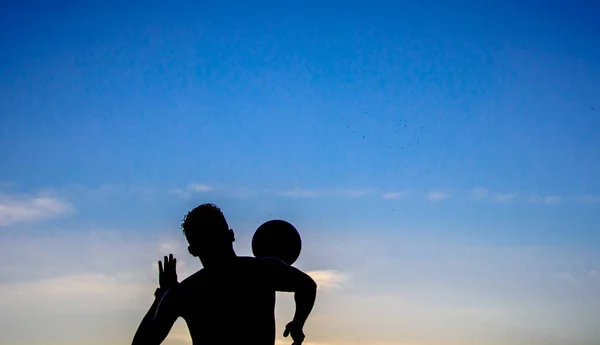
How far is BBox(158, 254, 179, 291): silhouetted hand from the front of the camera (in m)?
6.79

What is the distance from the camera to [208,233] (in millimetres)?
6641

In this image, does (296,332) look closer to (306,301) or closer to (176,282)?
(306,301)

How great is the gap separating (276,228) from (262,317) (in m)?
1.20

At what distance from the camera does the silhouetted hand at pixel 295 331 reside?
650 cm

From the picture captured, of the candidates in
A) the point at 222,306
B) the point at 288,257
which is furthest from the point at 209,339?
the point at 288,257

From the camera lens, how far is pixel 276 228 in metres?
→ 7.74

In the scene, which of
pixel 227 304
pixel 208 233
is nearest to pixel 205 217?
pixel 208 233

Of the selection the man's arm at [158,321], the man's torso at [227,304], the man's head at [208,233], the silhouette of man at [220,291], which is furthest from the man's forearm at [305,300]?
the man's arm at [158,321]

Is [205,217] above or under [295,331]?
above

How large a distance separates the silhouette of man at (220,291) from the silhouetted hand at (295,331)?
0.28 meters

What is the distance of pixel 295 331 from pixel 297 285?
1.21ft

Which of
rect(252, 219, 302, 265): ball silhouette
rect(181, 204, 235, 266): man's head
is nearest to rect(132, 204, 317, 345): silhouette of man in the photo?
rect(181, 204, 235, 266): man's head

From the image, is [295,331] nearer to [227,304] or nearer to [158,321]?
[227,304]

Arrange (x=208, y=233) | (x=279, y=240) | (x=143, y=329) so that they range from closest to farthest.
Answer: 1. (x=143, y=329)
2. (x=208, y=233)
3. (x=279, y=240)
